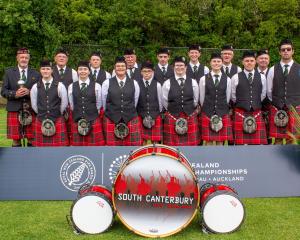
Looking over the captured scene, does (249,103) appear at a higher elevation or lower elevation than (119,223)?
higher

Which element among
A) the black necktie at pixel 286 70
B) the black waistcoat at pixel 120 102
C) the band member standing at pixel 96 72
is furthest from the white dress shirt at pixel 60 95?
the black necktie at pixel 286 70

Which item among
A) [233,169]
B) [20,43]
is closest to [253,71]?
[233,169]

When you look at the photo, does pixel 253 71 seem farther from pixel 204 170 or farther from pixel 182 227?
pixel 182 227

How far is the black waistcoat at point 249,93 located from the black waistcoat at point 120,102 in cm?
144

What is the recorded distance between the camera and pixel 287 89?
666 cm

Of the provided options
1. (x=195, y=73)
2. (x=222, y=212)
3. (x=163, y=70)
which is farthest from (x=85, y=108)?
(x=222, y=212)

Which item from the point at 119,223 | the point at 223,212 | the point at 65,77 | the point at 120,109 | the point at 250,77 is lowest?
the point at 119,223

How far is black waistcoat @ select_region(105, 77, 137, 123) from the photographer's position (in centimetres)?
652

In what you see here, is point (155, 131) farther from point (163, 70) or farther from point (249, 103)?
point (249, 103)

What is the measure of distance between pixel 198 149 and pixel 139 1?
49.6ft

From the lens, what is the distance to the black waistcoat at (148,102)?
679 cm

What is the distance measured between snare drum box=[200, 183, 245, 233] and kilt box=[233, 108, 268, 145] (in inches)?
102

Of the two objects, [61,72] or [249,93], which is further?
[61,72]

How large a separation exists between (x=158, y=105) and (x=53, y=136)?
1481 millimetres
